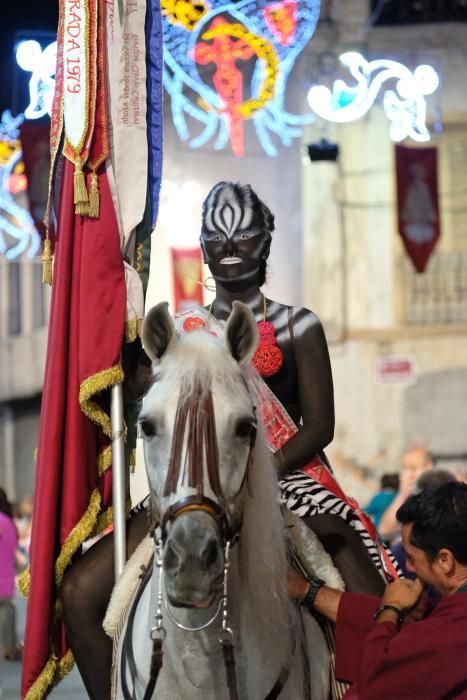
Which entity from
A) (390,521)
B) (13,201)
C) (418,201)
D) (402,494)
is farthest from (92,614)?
(13,201)

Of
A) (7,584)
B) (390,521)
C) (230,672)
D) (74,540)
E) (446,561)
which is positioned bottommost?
(7,584)

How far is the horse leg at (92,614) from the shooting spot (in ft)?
14.6

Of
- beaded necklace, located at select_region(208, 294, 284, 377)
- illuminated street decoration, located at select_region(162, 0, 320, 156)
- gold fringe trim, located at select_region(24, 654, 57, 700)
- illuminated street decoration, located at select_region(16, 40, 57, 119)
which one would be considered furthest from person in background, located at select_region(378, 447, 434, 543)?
illuminated street decoration, located at select_region(162, 0, 320, 156)

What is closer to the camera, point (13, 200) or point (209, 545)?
point (209, 545)

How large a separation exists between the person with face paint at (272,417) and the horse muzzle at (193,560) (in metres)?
0.95

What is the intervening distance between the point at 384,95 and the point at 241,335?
64.8ft

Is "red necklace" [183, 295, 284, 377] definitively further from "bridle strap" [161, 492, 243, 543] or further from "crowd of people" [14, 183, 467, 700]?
"bridle strap" [161, 492, 243, 543]

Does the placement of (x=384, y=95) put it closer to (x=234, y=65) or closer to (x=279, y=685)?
(x=234, y=65)

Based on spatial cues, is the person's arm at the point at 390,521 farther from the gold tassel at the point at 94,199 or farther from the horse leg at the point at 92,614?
the horse leg at the point at 92,614

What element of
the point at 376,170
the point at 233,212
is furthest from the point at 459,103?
the point at 233,212

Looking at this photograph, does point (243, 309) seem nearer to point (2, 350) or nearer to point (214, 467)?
point (214, 467)

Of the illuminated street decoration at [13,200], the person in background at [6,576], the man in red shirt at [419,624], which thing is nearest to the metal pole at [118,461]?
the man in red shirt at [419,624]

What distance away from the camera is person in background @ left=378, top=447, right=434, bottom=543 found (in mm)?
10555

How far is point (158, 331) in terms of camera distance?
3686mm
